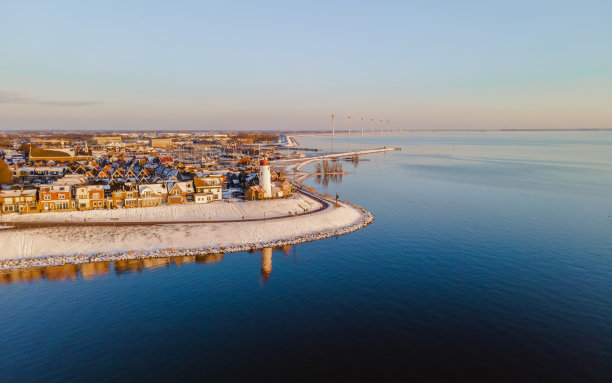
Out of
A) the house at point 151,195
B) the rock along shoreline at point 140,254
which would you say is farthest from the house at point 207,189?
the rock along shoreline at point 140,254

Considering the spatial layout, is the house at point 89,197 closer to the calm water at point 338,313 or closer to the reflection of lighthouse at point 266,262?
the calm water at point 338,313

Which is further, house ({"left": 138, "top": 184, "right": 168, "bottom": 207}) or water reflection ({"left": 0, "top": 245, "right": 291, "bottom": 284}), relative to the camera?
house ({"left": 138, "top": 184, "right": 168, "bottom": 207})

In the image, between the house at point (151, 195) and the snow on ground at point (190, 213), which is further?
the house at point (151, 195)

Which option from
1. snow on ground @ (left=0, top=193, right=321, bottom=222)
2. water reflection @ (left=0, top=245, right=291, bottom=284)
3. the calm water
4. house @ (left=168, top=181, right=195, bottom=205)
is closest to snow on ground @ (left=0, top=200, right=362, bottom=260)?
water reflection @ (left=0, top=245, right=291, bottom=284)

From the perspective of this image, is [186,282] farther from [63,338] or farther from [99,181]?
[99,181]

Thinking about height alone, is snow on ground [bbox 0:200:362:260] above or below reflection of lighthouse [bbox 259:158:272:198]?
below

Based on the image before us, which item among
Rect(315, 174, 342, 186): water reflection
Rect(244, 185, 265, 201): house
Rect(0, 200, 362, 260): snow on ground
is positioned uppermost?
Rect(244, 185, 265, 201): house

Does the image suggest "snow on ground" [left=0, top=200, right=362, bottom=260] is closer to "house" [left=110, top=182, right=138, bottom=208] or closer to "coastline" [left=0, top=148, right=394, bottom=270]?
"coastline" [left=0, top=148, right=394, bottom=270]
